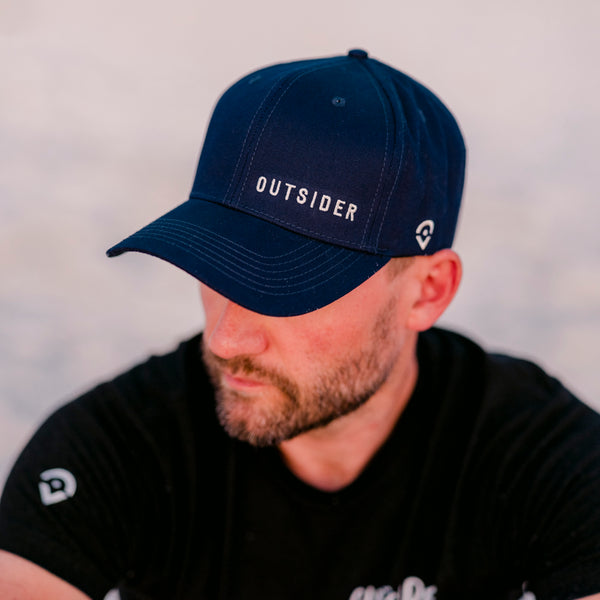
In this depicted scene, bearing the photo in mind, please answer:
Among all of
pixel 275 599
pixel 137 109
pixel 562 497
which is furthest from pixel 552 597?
pixel 137 109

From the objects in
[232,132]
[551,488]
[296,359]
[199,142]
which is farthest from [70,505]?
[199,142]

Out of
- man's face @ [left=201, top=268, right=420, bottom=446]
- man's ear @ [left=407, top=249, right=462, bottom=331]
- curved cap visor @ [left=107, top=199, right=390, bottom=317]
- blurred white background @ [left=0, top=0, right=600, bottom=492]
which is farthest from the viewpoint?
blurred white background @ [left=0, top=0, right=600, bottom=492]

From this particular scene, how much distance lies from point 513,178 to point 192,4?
1.44 m

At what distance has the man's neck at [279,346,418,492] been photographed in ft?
5.38

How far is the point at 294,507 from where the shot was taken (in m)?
1.57

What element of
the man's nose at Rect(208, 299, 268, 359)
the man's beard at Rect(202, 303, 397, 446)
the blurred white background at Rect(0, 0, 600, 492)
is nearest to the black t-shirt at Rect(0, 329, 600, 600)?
the man's beard at Rect(202, 303, 397, 446)

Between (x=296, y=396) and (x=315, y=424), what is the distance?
0.27 feet

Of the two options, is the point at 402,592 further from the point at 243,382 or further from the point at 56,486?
the point at 56,486

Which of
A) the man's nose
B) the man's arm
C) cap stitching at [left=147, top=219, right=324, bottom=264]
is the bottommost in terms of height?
the man's arm

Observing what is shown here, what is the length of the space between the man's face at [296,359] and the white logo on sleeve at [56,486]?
31 cm

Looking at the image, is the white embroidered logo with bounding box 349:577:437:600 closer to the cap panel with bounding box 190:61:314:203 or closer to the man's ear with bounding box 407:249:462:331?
the man's ear with bounding box 407:249:462:331

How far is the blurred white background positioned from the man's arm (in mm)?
1453

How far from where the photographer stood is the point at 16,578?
53.2 inches

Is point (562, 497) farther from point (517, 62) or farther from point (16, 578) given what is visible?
point (517, 62)
